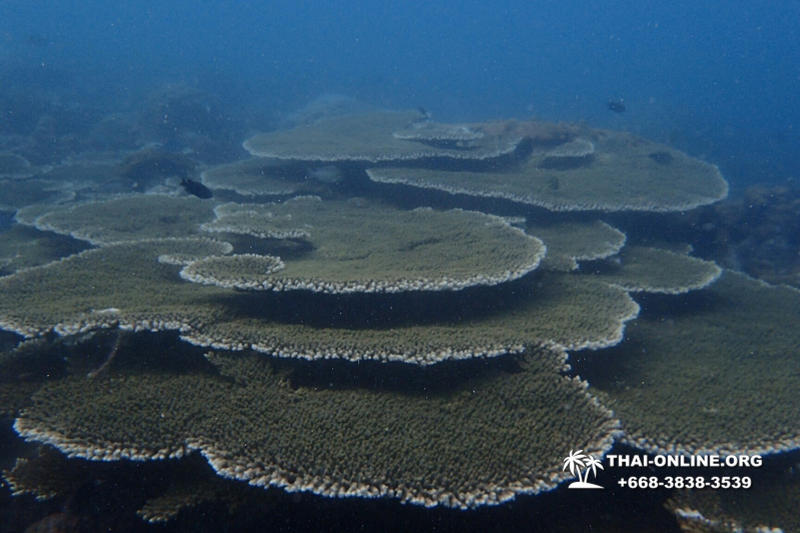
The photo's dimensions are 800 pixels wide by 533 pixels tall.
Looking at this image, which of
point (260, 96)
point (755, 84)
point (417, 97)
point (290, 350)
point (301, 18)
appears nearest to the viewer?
point (290, 350)

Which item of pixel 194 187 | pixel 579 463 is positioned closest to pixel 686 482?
pixel 579 463

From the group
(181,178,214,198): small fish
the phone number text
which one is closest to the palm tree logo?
the phone number text

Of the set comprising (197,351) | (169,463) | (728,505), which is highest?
(197,351)

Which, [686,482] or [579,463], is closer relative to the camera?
[579,463]

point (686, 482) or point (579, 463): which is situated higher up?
point (579, 463)

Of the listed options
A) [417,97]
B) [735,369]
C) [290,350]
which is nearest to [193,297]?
[290,350]

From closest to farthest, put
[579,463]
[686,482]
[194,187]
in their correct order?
1. [579,463]
2. [686,482]
3. [194,187]

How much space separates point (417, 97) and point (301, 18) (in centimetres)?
10838

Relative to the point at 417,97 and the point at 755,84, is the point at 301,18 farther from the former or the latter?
the point at 755,84

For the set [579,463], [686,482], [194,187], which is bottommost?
[686,482]

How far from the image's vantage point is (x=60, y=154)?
18.7m

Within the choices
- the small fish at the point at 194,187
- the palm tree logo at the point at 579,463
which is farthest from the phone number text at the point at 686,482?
the small fish at the point at 194,187

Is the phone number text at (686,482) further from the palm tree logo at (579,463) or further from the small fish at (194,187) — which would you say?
the small fish at (194,187)

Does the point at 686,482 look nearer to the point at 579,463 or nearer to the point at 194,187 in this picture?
the point at 579,463
